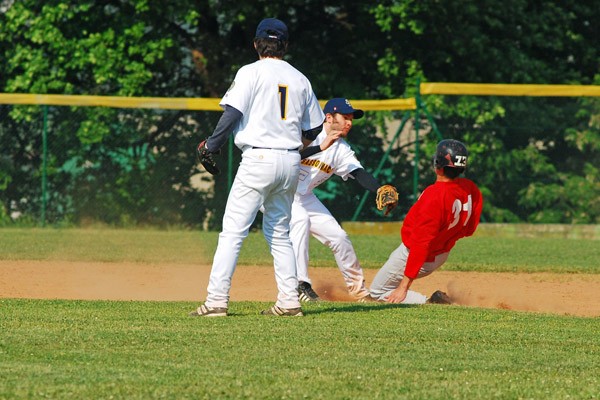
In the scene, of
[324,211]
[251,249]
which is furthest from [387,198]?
[251,249]

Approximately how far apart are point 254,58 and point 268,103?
12614mm

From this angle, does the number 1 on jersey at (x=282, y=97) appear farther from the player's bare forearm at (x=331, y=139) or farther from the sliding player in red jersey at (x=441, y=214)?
the sliding player in red jersey at (x=441, y=214)

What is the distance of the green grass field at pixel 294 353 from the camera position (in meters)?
5.17

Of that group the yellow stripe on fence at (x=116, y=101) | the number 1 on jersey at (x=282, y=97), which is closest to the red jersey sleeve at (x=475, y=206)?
the number 1 on jersey at (x=282, y=97)

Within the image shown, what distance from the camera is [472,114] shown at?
57.5ft

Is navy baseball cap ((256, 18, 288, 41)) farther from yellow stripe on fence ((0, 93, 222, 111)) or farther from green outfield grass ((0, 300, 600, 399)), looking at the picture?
yellow stripe on fence ((0, 93, 222, 111))

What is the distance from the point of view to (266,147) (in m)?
7.32

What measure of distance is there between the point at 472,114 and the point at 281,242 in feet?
34.1

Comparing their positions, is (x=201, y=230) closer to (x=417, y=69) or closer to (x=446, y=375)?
(x=417, y=69)

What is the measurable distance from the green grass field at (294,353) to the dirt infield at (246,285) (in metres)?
1.36

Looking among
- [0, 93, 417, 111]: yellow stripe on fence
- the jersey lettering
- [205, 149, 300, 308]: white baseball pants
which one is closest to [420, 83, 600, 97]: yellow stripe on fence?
[0, 93, 417, 111]: yellow stripe on fence

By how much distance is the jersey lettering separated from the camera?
8.37m

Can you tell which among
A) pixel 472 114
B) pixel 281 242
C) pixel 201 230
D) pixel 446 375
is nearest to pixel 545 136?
pixel 472 114

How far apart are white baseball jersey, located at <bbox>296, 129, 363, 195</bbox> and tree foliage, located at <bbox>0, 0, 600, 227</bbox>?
816cm
